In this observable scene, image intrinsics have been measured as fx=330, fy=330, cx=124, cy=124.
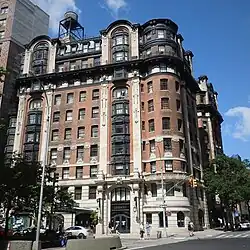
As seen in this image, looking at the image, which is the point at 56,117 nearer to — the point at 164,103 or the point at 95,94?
the point at 95,94

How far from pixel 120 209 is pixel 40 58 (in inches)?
1324

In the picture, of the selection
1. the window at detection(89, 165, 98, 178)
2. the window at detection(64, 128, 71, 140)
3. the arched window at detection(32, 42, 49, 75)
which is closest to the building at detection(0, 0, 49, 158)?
the arched window at detection(32, 42, 49, 75)

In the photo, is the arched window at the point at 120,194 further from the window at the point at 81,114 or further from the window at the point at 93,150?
the window at the point at 81,114

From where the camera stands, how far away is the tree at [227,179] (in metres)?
50.9

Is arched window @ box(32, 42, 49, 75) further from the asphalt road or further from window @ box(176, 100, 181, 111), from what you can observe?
the asphalt road

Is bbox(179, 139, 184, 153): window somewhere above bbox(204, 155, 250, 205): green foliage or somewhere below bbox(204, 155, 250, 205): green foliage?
above

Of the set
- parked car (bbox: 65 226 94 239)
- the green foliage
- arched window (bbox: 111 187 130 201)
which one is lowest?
parked car (bbox: 65 226 94 239)

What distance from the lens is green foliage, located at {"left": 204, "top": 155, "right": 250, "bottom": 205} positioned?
5094 cm

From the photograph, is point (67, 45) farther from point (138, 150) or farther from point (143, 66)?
point (138, 150)

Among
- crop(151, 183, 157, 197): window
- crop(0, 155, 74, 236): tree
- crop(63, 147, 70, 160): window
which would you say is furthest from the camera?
crop(63, 147, 70, 160): window

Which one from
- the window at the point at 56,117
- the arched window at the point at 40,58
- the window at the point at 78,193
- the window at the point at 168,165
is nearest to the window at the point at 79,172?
the window at the point at 78,193

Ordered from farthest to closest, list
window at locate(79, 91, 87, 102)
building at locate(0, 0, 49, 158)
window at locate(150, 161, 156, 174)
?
1. building at locate(0, 0, 49, 158)
2. window at locate(79, 91, 87, 102)
3. window at locate(150, 161, 156, 174)

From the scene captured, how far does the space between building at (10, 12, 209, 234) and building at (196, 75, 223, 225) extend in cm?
1057

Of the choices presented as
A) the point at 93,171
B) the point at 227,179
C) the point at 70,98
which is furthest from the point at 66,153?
the point at 227,179
